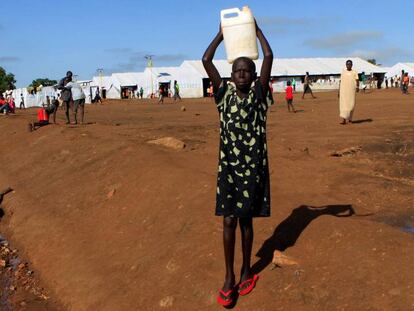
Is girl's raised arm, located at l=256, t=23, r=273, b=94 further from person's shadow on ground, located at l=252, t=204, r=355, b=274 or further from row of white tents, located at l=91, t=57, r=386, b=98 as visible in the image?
row of white tents, located at l=91, t=57, r=386, b=98

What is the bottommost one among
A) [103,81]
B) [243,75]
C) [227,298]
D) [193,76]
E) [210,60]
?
[227,298]

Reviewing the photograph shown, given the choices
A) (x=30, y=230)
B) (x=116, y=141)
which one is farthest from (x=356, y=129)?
(x=30, y=230)

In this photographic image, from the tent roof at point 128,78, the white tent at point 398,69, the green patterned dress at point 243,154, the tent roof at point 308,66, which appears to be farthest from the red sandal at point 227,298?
the white tent at point 398,69

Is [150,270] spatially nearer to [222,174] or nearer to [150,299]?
[150,299]

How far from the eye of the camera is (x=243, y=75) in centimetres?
354

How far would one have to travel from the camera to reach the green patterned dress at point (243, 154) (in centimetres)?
355

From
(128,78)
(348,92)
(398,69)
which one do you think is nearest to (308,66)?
(398,69)

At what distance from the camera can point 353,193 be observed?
21.0ft

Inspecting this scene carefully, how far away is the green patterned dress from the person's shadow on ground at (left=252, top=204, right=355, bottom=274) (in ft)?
2.17

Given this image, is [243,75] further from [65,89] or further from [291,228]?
[65,89]

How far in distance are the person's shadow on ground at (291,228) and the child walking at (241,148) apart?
529 millimetres

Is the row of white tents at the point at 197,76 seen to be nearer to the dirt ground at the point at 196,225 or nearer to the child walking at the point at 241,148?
the dirt ground at the point at 196,225

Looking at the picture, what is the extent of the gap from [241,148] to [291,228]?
131 cm

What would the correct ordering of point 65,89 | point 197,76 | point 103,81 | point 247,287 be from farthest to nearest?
point 103,81 → point 197,76 → point 65,89 → point 247,287
